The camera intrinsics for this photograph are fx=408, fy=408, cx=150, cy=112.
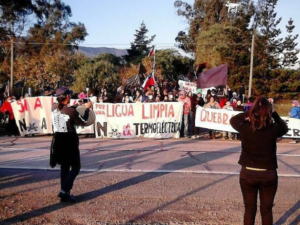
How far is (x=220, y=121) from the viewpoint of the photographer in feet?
49.5

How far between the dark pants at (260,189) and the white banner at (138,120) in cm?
1060

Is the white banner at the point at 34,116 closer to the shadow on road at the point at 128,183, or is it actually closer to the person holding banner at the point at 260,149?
the shadow on road at the point at 128,183

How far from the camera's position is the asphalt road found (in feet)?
18.9

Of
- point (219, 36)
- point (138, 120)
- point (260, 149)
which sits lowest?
point (138, 120)

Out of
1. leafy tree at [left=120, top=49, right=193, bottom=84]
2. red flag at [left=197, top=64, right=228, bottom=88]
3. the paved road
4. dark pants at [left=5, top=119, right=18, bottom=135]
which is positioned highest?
leafy tree at [left=120, top=49, right=193, bottom=84]

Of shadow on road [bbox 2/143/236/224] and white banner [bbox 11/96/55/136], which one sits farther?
white banner [bbox 11/96/55/136]

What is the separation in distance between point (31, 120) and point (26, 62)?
2865 cm

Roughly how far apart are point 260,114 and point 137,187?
373cm

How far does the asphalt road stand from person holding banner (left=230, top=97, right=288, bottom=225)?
1.35m

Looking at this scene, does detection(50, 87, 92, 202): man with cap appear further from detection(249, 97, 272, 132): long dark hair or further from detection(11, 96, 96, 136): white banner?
detection(11, 96, 96, 136): white banner

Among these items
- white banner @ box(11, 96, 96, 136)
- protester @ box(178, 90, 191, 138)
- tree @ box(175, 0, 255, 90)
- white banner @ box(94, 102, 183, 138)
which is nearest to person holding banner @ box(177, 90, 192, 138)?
protester @ box(178, 90, 191, 138)

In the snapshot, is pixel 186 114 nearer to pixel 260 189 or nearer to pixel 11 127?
pixel 11 127

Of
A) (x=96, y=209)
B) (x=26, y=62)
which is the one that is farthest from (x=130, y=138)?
(x=26, y=62)

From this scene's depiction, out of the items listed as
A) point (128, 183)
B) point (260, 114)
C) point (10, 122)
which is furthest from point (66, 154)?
point (10, 122)
